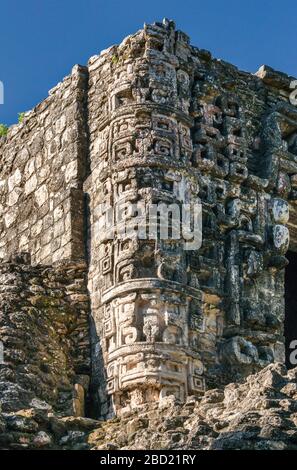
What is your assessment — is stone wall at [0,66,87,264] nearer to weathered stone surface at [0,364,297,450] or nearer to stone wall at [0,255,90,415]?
stone wall at [0,255,90,415]

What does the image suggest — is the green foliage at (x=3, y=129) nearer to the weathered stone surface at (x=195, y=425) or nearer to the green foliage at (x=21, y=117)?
the green foliage at (x=21, y=117)

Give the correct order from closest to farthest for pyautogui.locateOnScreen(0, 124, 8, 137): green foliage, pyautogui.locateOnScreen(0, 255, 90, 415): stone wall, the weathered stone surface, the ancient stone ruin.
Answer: the weathered stone surface
pyautogui.locateOnScreen(0, 255, 90, 415): stone wall
the ancient stone ruin
pyautogui.locateOnScreen(0, 124, 8, 137): green foliage

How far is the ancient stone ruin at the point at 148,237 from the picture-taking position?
13609 mm

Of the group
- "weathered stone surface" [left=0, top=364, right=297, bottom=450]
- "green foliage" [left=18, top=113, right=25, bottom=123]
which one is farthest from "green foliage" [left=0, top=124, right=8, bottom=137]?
"weathered stone surface" [left=0, top=364, right=297, bottom=450]

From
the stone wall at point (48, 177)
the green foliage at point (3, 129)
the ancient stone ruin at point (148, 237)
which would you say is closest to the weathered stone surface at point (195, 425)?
the ancient stone ruin at point (148, 237)

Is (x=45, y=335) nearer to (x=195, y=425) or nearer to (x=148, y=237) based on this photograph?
(x=148, y=237)

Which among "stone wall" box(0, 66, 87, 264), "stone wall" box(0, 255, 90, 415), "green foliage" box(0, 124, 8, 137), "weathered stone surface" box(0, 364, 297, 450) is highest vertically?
"green foliage" box(0, 124, 8, 137)

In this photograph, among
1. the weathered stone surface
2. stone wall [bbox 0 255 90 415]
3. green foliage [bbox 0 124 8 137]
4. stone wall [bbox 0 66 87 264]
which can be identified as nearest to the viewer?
the weathered stone surface

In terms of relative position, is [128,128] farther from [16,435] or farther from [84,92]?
[16,435]

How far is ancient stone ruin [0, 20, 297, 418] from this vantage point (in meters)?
13.6

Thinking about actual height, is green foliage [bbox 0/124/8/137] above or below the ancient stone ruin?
above

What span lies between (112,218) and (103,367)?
1.50 m

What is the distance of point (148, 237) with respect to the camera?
1397 centimetres

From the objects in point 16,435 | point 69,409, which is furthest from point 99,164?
point 16,435
